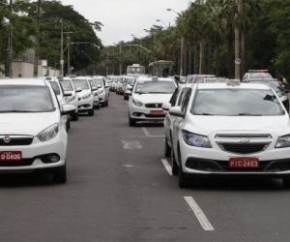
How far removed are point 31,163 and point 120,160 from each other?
4.46 meters

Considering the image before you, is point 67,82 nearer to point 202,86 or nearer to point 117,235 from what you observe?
point 202,86

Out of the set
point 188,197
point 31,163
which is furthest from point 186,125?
point 31,163

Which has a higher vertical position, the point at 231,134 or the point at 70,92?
the point at 231,134

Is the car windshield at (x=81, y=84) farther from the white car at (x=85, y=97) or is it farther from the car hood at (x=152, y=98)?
the car hood at (x=152, y=98)

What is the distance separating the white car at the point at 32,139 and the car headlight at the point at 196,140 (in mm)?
1931

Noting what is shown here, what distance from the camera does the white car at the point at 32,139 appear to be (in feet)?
38.5

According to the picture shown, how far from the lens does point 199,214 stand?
973cm

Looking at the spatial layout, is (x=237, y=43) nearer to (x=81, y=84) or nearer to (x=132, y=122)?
(x=81, y=84)

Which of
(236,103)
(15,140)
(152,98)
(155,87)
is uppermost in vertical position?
(236,103)

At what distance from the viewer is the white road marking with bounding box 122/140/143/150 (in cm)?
1892

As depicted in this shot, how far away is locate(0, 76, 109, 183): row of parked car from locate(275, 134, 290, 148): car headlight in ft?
10.7

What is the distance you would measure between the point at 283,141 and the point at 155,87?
53.1 feet

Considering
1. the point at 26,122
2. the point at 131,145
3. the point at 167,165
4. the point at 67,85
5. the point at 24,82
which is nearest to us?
the point at 26,122

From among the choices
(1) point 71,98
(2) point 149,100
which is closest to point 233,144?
(2) point 149,100
